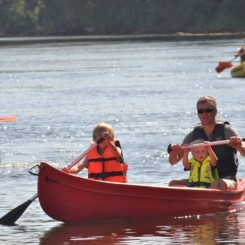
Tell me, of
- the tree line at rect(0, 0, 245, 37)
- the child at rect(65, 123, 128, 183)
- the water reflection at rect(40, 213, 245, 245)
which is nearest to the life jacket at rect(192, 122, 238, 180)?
the water reflection at rect(40, 213, 245, 245)

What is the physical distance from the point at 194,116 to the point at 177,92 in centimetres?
978

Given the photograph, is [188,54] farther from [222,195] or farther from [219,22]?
[222,195]

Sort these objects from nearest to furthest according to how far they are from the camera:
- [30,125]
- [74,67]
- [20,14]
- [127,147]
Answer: [127,147], [30,125], [74,67], [20,14]

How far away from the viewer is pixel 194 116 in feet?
95.2

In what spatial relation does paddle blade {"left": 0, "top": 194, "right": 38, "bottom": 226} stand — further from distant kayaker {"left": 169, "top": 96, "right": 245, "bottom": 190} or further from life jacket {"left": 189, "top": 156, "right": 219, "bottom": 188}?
life jacket {"left": 189, "top": 156, "right": 219, "bottom": 188}

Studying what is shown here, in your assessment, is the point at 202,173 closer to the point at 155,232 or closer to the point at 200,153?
the point at 200,153

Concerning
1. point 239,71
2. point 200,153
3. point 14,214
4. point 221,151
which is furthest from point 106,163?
point 239,71

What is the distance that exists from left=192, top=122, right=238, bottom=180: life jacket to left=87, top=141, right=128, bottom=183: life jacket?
0.97 m

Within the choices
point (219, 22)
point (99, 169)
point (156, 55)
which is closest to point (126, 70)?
point (156, 55)

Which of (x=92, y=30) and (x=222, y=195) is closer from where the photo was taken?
(x=222, y=195)

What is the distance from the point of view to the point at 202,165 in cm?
1425

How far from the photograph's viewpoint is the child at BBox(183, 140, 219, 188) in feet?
46.2

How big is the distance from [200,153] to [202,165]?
15cm

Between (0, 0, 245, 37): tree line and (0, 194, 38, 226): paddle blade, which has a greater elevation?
(0, 0, 245, 37): tree line
